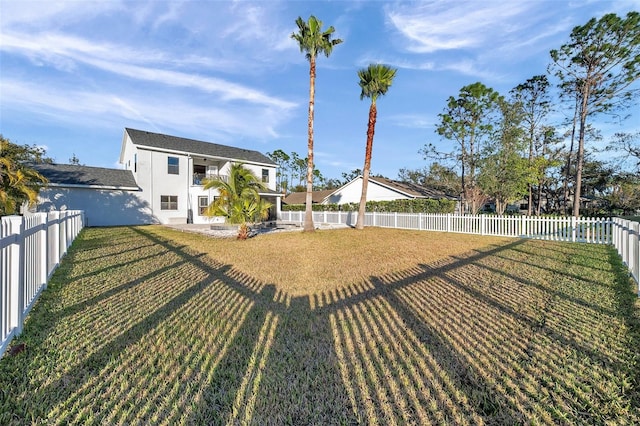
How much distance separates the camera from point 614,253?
325 inches

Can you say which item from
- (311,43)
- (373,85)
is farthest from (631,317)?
(311,43)

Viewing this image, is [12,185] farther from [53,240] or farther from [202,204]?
[53,240]

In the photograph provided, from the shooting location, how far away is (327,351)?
284 centimetres

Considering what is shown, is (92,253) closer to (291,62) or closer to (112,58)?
(112,58)

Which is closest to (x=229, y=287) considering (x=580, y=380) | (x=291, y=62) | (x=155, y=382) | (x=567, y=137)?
(x=155, y=382)

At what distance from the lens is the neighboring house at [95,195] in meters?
16.9

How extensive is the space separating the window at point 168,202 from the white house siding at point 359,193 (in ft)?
54.7

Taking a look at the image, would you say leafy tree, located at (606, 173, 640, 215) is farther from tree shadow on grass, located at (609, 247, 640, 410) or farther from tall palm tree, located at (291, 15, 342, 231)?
tall palm tree, located at (291, 15, 342, 231)

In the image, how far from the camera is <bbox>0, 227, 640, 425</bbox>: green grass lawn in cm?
201

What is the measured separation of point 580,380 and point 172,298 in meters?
4.97

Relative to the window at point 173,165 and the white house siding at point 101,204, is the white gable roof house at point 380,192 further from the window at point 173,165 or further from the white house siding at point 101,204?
the white house siding at point 101,204

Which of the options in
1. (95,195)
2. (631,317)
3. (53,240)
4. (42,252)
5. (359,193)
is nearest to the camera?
(631,317)

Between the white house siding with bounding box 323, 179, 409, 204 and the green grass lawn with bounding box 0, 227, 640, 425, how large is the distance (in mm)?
21156

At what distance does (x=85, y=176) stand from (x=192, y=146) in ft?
24.6
